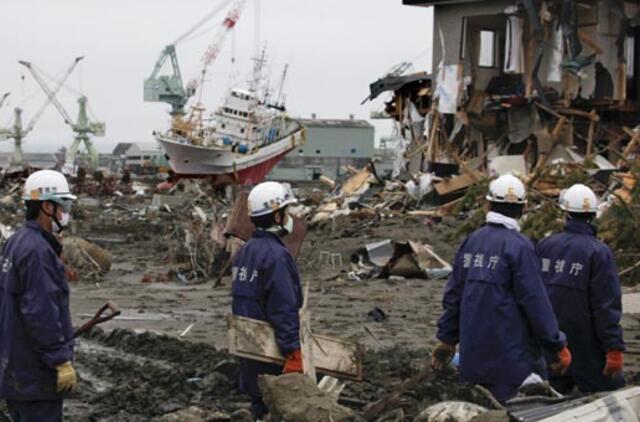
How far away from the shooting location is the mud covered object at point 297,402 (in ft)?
20.8

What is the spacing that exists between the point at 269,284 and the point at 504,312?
141 cm

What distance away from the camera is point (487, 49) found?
33.7 meters

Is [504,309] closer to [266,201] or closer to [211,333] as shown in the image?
[266,201]

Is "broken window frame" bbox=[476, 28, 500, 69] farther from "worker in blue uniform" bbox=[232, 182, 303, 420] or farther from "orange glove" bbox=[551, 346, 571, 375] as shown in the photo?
"worker in blue uniform" bbox=[232, 182, 303, 420]

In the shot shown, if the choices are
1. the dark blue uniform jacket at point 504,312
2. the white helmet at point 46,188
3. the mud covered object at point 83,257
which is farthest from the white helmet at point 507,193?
the mud covered object at point 83,257

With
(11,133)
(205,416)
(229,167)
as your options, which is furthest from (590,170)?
(11,133)

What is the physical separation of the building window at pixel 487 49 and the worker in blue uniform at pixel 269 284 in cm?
2717

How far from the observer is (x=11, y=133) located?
14275 centimetres

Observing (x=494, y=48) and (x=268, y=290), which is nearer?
(x=268, y=290)

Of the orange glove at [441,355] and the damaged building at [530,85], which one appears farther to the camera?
the damaged building at [530,85]

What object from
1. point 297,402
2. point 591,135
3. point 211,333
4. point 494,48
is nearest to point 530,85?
point 591,135

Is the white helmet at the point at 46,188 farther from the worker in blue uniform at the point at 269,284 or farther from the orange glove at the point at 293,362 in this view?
the orange glove at the point at 293,362

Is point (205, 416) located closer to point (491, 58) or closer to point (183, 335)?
point (183, 335)

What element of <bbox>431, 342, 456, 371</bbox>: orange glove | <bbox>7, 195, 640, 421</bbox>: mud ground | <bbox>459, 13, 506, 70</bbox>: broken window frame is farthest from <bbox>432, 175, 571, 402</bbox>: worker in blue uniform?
<bbox>459, 13, 506, 70</bbox>: broken window frame
